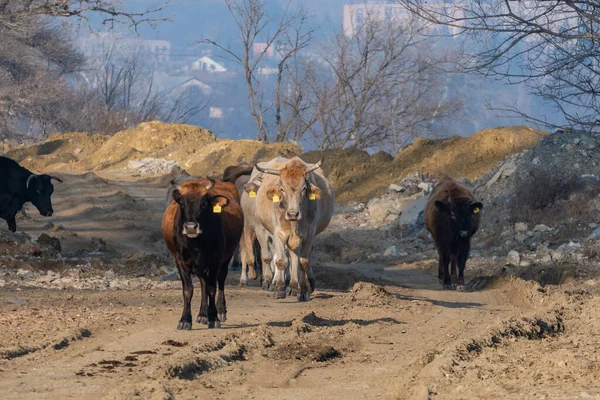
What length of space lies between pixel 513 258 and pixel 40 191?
11.8m

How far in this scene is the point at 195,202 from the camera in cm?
1276

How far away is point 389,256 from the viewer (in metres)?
26.9

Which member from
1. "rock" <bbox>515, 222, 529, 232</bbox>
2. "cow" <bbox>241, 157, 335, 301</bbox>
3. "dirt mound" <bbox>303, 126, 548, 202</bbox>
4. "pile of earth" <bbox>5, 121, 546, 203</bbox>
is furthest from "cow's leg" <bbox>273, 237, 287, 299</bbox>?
"pile of earth" <bbox>5, 121, 546, 203</bbox>

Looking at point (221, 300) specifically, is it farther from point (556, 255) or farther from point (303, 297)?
point (556, 255)

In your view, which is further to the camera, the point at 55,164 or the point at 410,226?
the point at 55,164

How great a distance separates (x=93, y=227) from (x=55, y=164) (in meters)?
30.1

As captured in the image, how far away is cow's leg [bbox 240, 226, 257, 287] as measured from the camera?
61.8ft

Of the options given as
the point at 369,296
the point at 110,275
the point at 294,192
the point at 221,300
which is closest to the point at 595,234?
the point at 369,296

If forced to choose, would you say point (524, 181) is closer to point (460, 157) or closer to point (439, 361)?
point (460, 157)

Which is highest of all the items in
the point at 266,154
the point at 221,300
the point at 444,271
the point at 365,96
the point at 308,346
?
the point at 365,96

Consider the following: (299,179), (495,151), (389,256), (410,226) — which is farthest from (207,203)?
(495,151)

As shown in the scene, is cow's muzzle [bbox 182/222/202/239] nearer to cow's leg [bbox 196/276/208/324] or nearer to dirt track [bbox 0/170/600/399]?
cow's leg [bbox 196/276/208/324]

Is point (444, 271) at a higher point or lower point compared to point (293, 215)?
lower

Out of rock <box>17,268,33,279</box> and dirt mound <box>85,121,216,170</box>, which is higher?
dirt mound <box>85,121,216,170</box>
